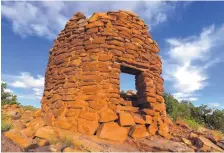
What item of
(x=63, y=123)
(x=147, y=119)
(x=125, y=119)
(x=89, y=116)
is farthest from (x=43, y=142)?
(x=147, y=119)

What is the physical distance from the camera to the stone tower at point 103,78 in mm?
5305

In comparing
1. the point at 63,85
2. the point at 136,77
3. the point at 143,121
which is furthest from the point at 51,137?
the point at 136,77

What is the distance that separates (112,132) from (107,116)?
36 cm

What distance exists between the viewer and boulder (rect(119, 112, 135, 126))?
526cm

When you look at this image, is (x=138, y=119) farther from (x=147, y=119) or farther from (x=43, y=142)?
(x=43, y=142)

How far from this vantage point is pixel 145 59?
251 inches

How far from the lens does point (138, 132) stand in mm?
5293

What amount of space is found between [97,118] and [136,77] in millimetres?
1872

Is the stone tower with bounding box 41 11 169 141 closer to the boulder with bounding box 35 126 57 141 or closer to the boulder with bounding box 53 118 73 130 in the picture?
the boulder with bounding box 53 118 73 130

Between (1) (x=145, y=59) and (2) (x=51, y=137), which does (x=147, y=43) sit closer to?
(1) (x=145, y=59)

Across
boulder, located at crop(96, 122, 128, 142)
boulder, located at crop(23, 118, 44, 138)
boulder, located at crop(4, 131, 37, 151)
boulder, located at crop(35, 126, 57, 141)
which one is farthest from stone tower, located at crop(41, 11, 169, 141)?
boulder, located at crop(4, 131, 37, 151)

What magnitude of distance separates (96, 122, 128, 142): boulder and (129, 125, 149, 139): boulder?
142 mm

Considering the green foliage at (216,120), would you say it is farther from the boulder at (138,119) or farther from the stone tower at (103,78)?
the boulder at (138,119)

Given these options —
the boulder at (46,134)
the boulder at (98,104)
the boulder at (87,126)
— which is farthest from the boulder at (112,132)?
the boulder at (46,134)
